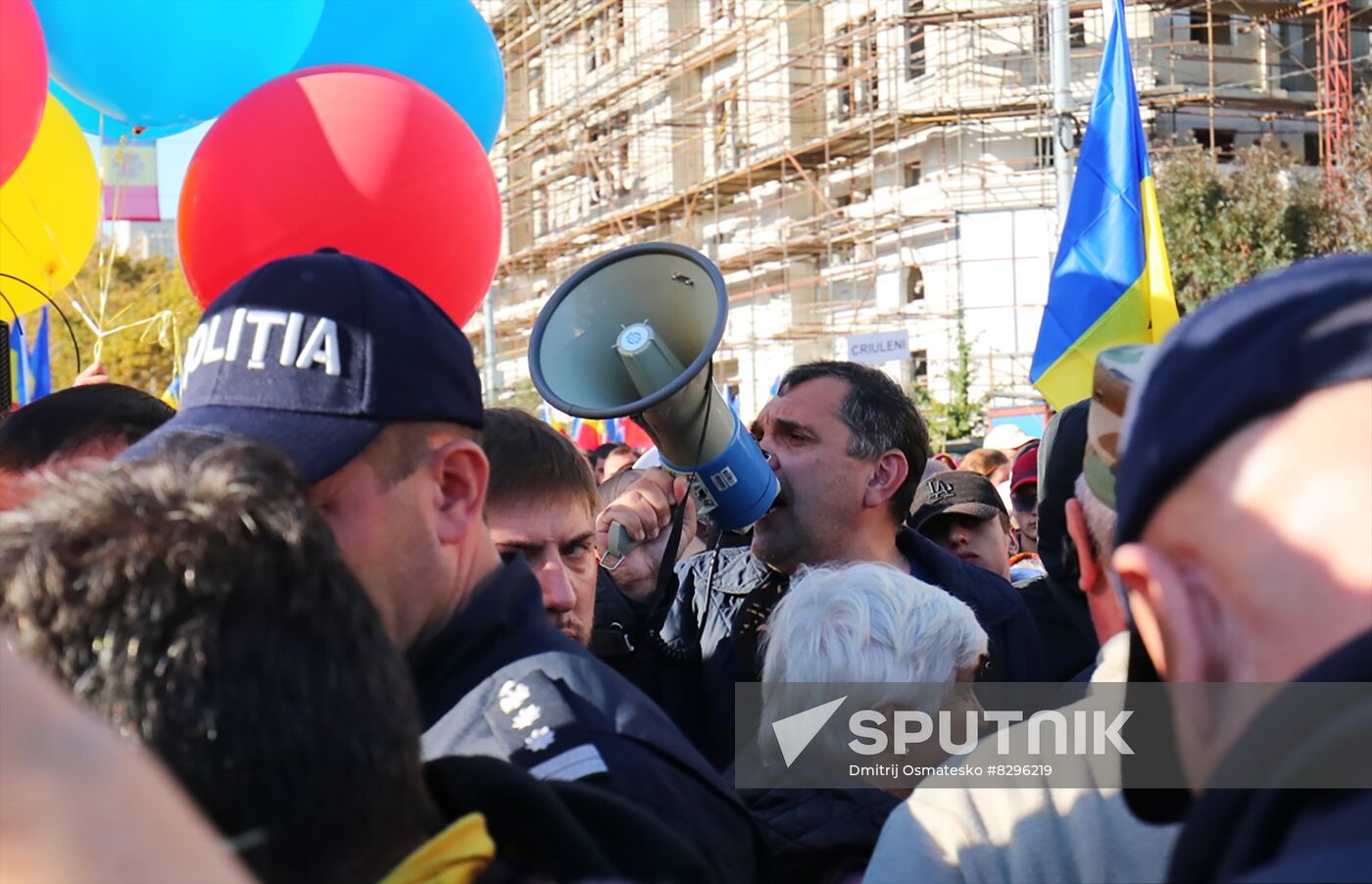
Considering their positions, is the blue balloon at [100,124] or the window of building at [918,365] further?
the window of building at [918,365]

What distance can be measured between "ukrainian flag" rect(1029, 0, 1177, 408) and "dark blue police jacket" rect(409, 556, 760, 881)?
3660 millimetres

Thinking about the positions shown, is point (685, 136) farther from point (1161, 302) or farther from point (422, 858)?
point (422, 858)

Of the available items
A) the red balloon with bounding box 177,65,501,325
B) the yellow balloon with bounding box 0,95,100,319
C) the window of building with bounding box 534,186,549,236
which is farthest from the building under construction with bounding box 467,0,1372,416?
the red balloon with bounding box 177,65,501,325

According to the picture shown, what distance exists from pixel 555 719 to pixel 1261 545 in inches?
27.5

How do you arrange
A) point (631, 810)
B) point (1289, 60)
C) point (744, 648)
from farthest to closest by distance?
point (1289, 60), point (744, 648), point (631, 810)

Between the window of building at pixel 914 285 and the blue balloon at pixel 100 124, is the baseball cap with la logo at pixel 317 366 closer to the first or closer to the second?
the blue balloon at pixel 100 124

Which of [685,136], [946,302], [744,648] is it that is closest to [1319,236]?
[946,302]

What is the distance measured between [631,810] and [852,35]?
24133mm

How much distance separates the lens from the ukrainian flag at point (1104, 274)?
4977 millimetres

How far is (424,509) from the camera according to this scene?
1477 millimetres

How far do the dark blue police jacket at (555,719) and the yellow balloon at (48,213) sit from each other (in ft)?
10.8

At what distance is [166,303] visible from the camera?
21422 mm

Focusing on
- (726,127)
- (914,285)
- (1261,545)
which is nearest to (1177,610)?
(1261,545)

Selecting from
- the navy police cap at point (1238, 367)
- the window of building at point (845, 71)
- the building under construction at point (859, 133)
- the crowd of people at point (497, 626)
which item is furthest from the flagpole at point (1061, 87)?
the window of building at point (845, 71)
